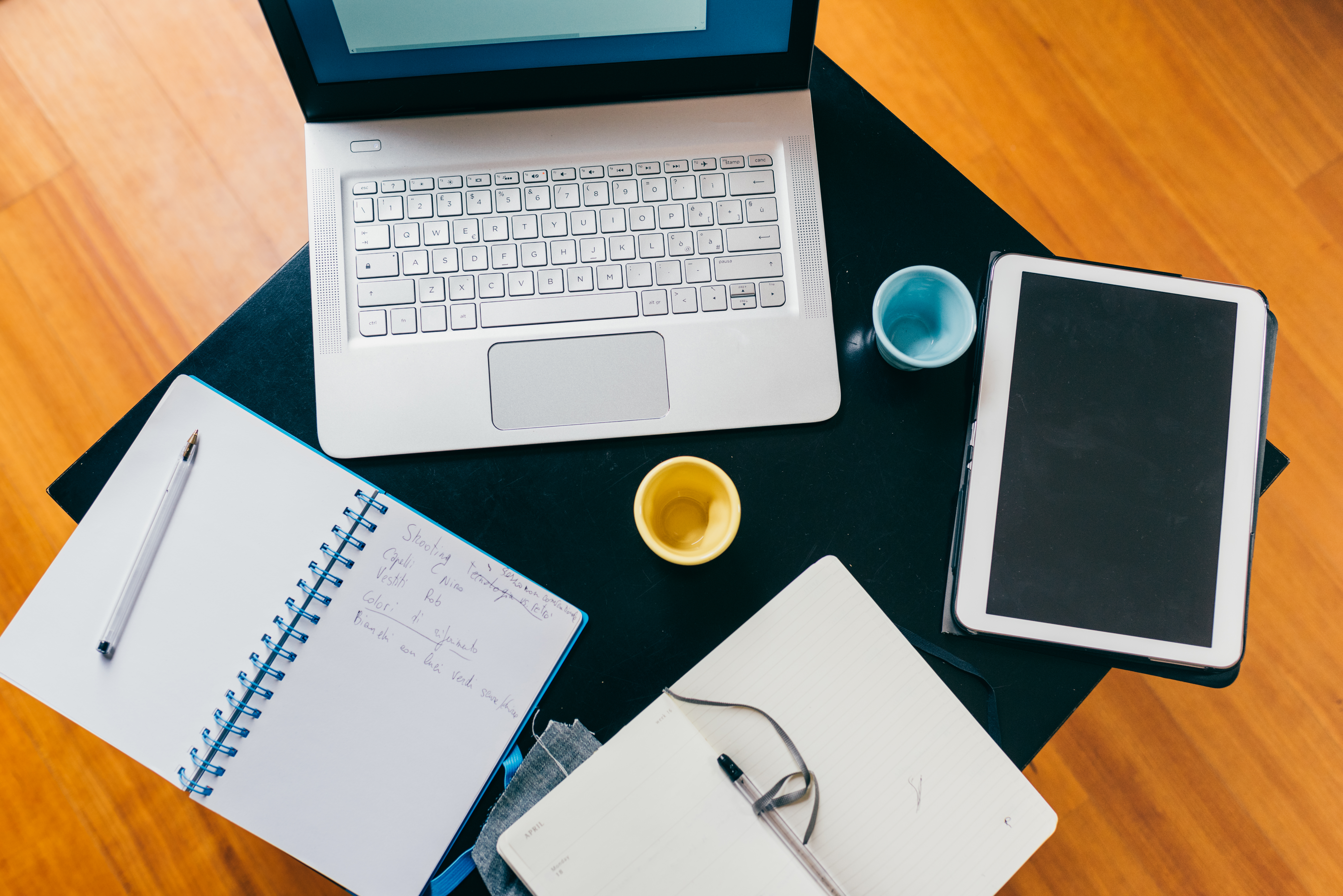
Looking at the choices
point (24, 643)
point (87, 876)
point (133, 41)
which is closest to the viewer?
point (24, 643)

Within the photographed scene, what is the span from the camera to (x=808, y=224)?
0.71 metres

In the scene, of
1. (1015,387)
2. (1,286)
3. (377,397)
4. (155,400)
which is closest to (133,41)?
(1,286)

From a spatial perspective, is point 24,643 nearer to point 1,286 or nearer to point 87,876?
point 87,876

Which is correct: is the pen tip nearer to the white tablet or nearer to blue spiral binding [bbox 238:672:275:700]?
the white tablet

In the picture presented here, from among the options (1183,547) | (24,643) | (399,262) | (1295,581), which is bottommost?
(1295,581)

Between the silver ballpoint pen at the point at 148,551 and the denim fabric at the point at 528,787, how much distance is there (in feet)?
1.11

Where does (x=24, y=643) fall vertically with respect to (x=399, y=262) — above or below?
below

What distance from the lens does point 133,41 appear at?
4.00ft

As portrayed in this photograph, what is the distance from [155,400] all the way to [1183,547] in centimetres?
89

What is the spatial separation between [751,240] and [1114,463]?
1.20 feet

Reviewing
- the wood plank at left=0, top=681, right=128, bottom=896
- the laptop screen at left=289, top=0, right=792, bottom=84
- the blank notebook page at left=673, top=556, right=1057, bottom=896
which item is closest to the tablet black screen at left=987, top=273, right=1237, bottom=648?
the blank notebook page at left=673, top=556, right=1057, bottom=896

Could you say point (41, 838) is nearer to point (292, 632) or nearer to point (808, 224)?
point (292, 632)

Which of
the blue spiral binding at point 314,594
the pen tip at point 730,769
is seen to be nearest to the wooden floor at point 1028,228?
the blue spiral binding at point 314,594

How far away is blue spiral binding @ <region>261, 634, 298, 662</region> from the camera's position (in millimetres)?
655
